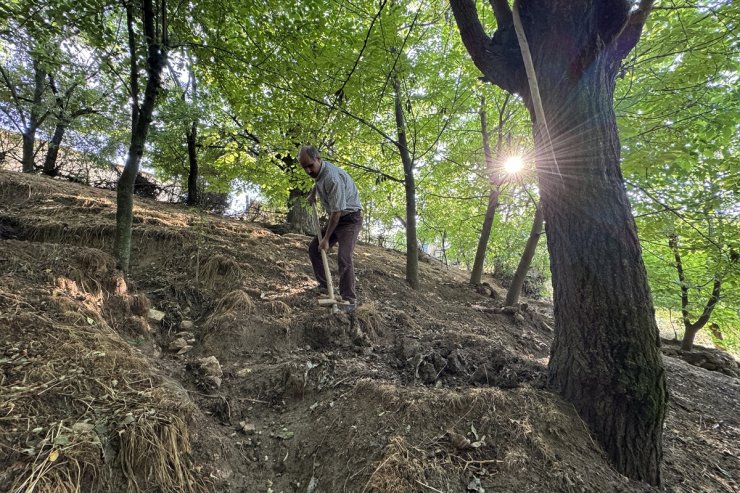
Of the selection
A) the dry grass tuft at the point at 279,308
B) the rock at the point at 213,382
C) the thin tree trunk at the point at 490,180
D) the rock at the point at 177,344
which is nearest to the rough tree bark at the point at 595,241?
the rock at the point at 213,382

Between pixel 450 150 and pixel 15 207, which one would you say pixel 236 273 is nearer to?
→ pixel 15 207

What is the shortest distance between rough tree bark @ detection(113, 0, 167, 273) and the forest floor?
27cm

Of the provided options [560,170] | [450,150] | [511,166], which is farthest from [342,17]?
[560,170]

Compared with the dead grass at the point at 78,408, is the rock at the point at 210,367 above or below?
below

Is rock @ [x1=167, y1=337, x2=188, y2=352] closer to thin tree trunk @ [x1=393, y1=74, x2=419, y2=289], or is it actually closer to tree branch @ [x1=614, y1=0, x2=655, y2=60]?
thin tree trunk @ [x1=393, y1=74, x2=419, y2=289]

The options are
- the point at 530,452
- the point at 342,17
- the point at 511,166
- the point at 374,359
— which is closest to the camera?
the point at 530,452

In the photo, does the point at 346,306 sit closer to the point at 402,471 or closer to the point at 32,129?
the point at 402,471

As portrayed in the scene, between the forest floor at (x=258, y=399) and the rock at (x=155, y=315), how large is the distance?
2 centimetres

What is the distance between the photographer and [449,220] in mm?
9508

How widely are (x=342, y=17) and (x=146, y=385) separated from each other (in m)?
5.28

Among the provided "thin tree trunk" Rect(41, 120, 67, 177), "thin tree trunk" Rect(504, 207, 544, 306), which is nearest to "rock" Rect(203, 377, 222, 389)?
"thin tree trunk" Rect(504, 207, 544, 306)

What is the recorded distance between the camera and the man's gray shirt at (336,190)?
374 cm

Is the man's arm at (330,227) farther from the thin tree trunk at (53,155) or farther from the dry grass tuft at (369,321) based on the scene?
the thin tree trunk at (53,155)

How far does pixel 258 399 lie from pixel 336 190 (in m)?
2.29
